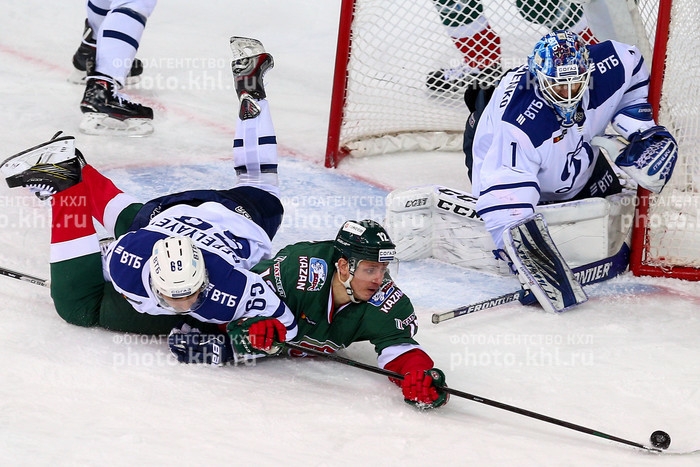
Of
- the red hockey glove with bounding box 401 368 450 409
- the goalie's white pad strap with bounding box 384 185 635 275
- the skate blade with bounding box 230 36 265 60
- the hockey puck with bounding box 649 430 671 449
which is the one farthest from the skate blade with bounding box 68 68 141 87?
the hockey puck with bounding box 649 430 671 449

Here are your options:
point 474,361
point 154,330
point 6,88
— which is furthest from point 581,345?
point 6,88

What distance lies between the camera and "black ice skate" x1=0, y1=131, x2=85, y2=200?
324 centimetres

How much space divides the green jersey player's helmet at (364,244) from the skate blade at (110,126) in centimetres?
206

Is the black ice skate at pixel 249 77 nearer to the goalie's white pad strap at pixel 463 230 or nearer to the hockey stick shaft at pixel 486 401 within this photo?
the goalie's white pad strap at pixel 463 230

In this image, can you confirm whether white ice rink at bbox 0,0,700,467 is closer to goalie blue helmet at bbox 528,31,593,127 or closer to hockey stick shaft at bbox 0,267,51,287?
hockey stick shaft at bbox 0,267,51,287

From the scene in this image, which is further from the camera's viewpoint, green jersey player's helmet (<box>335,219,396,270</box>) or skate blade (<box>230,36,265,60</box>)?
skate blade (<box>230,36,265,60</box>)

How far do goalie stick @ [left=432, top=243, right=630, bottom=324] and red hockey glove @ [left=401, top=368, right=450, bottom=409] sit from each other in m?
0.56

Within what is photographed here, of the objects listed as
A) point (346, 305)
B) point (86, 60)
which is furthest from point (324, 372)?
point (86, 60)

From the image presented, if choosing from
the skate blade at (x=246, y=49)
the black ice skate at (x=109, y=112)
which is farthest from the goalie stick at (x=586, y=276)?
the black ice skate at (x=109, y=112)

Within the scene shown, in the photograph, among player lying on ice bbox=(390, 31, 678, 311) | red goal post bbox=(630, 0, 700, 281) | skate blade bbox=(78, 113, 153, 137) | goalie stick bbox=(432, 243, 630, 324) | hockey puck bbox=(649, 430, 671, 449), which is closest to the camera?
hockey puck bbox=(649, 430, 671, 449)

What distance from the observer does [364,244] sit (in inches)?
114

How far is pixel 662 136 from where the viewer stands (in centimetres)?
370

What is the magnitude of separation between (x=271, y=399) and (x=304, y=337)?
0.26m

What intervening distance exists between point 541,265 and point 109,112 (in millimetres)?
2028
